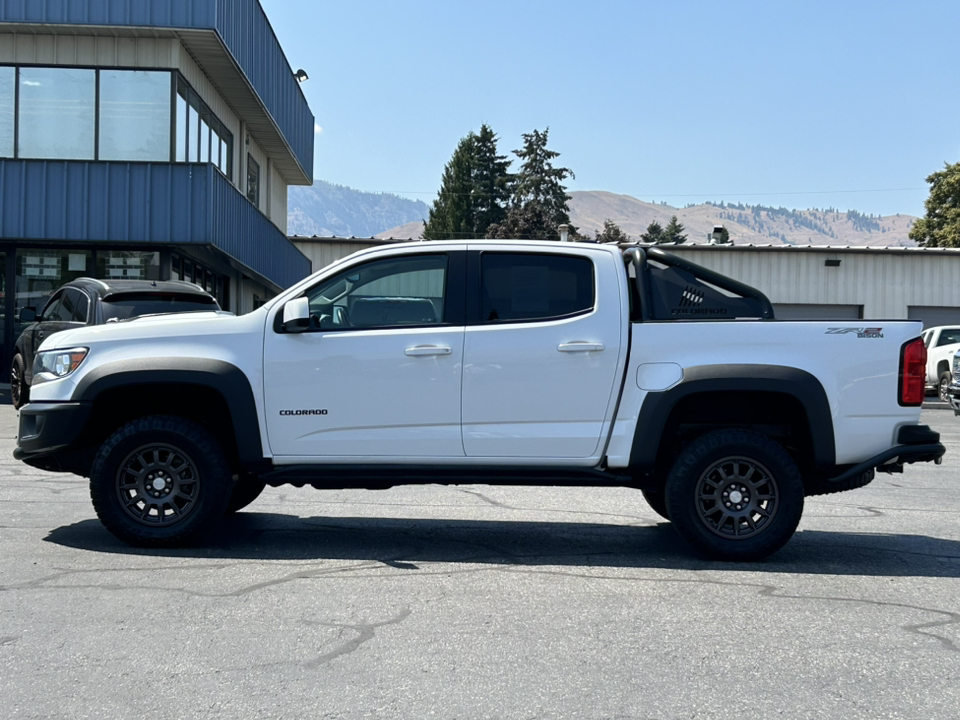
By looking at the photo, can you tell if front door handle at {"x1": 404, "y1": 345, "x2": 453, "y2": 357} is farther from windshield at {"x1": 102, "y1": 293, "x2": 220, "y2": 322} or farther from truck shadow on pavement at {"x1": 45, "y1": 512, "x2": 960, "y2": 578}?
windshield at {"x1": 102, "y1": 293, "x2": 220, "y2": 322}

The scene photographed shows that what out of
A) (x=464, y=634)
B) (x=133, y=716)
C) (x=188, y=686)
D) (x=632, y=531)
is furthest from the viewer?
(x=632, y=531)

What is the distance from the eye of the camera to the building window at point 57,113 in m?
21.9

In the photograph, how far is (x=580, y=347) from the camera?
21.9 feet

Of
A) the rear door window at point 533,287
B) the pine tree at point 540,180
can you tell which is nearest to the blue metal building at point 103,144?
the rear door window at point 533,287

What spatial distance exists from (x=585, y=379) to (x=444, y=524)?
191cm

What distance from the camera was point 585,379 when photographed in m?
6.68

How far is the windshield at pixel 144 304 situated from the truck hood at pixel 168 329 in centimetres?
649

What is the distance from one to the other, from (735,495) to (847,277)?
34689 mm

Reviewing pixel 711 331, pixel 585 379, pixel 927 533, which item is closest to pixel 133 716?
pixel 585 379

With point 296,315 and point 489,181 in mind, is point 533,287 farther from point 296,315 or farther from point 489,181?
point 489,181

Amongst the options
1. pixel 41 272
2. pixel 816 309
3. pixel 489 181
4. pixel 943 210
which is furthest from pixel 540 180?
pixel 41 272

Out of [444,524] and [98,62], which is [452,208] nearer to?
[98,62]

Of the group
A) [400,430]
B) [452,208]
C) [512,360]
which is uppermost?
[452,208]

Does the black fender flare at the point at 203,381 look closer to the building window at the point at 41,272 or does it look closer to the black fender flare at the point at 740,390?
the black fender flare at the point at 740,390
